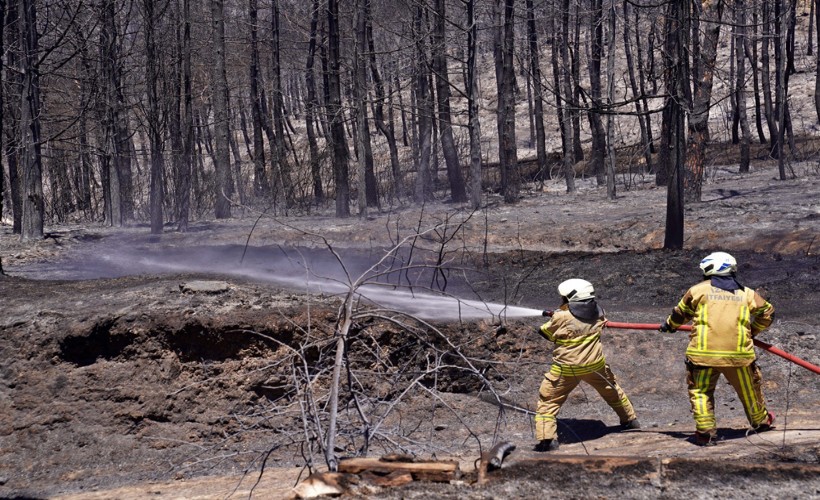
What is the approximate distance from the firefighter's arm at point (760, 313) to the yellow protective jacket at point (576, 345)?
1.14m

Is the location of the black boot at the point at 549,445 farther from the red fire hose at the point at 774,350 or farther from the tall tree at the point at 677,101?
the tall tree at the point at 677,101

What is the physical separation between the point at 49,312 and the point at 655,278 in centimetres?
757

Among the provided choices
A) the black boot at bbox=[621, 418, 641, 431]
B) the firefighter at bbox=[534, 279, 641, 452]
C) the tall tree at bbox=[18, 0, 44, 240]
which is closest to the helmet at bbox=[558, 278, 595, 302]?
the firefighter at bbox=[534, 279, 641, 452]

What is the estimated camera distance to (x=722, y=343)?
635 cm

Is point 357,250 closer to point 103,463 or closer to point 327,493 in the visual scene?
point 103,463

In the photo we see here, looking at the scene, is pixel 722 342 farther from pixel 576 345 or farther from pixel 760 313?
pixel 576 345

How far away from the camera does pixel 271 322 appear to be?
870 centimetres

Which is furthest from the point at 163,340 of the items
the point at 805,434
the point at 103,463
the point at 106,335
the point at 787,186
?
the point at 787,186

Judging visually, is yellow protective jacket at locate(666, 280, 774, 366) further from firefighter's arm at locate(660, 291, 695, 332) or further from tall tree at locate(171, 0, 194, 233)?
tall tree at locate(171, 0, 194, 233)

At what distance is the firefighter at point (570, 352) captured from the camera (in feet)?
22.2

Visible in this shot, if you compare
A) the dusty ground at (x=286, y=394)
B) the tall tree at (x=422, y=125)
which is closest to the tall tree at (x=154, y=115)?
the tall tree at (x=422, y=125)

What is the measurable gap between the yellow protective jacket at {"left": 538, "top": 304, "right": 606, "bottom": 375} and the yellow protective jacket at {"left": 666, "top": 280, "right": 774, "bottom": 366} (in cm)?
73

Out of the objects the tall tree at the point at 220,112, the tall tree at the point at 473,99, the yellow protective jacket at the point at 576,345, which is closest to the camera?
the yellow protective jacket at the point at 576,345

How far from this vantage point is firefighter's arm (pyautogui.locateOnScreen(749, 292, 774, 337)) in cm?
641
